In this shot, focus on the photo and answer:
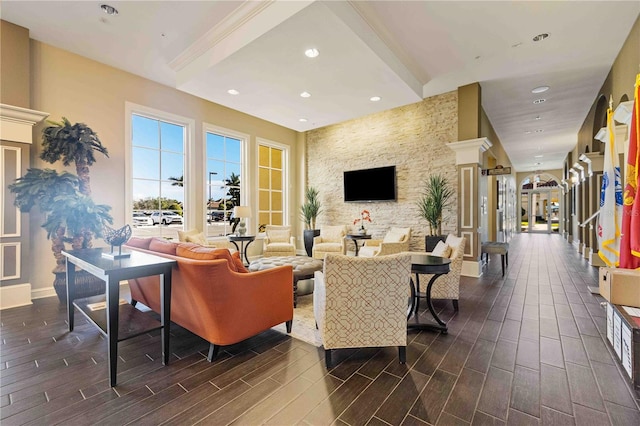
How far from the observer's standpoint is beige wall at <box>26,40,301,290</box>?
397 centimetres

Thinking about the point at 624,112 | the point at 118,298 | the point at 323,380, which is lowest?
the point at 323,380

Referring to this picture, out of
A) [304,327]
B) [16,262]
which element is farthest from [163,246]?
[16,262]

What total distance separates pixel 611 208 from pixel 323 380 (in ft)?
12.8

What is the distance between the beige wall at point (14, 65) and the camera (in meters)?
3.52

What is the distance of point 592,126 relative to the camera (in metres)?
6.26

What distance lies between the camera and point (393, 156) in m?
6.53

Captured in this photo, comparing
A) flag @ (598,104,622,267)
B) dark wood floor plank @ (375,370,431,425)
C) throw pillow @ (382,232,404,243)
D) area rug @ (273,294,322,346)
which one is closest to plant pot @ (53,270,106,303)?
area rug @ (273,294,322,346)

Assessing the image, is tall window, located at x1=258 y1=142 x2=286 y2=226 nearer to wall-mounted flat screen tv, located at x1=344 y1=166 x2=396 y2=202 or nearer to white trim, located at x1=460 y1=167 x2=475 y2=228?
wall-mounted flat screen tv, located at x1=344 y1=166 x2=396 y2=202

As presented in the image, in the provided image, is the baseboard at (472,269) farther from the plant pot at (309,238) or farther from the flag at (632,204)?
the plant pot at (309,238)

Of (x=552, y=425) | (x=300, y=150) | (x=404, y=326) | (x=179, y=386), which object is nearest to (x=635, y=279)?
(x=552, y=425)

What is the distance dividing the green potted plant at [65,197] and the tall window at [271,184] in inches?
145

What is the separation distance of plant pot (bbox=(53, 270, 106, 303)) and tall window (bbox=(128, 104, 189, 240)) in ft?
4.39

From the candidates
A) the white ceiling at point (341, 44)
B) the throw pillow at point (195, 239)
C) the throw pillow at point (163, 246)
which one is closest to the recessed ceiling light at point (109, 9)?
the white ceiling at point (341, 44)

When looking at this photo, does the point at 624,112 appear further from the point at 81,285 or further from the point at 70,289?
the point at 81,285
